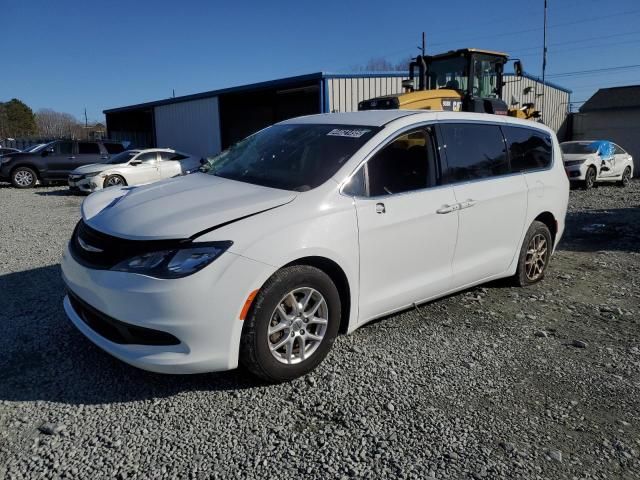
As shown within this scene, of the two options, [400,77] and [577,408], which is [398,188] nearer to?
[577,408]

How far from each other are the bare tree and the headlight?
77023mm

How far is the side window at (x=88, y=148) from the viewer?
1834 cm

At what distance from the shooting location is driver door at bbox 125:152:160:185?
1541 cm

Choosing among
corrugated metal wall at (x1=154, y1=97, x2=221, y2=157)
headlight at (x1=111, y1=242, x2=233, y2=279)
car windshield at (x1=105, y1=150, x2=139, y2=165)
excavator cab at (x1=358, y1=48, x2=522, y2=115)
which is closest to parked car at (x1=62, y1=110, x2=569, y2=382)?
headlight at (x1=111, y1=242, x2=233, y2=279)

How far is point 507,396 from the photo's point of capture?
10.7 feet

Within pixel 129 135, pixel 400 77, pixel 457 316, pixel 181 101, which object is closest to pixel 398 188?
pixel 457 316

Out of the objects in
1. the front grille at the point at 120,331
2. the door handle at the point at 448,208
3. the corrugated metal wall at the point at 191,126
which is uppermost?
the corrugated metal wall at the point at 191,126

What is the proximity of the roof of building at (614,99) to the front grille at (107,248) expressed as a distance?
30.1 m

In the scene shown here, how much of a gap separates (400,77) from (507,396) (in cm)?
1775

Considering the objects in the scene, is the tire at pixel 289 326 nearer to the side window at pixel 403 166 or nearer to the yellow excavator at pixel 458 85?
the side window at pixel 403 166

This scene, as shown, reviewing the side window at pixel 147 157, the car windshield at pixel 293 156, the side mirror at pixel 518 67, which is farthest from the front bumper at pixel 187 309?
the side window at pixel 147 157

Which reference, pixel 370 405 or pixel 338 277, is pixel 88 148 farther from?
pixel 370 405

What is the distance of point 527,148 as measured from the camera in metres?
5.21

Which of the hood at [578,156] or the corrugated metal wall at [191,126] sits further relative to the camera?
the corrugated metal wall at [191,126]
